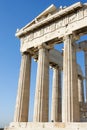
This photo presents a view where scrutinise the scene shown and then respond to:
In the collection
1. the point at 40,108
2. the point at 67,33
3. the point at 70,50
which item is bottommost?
the point at 40,108

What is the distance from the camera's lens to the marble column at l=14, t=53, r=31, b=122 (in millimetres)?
22938


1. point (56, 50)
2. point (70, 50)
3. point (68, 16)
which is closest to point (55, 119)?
point (56, 50)

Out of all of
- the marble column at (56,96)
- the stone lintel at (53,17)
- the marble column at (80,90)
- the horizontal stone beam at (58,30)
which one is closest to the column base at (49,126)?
the marble column at (56,96)

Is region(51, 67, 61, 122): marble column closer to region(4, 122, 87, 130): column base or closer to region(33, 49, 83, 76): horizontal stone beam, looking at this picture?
region(33, 49, 83, 76): horizontal stone beam

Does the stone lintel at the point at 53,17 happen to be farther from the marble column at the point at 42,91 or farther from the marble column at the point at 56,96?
the marble column at the point at 56,96

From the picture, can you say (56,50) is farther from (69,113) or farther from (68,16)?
(69,113)

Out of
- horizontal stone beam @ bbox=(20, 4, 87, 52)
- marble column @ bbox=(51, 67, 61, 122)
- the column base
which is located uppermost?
horizontal stone beam @ bbox=(20, 4, 87, 52)

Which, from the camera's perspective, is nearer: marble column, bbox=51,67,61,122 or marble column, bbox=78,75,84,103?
marble column, bbox=51,67,61,122

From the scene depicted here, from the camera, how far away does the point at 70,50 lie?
20672mm

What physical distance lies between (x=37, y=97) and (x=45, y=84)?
1.71m

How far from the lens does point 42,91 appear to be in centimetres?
2172

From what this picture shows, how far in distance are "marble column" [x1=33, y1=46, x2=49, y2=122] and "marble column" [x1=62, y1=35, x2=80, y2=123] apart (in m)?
3.08

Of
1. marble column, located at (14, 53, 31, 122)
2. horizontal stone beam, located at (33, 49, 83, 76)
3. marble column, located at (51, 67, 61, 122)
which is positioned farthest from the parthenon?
marble column, located at (51, 67, 61, 122)

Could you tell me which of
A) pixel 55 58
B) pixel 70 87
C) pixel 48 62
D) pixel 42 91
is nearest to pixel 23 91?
pixel 42 91
